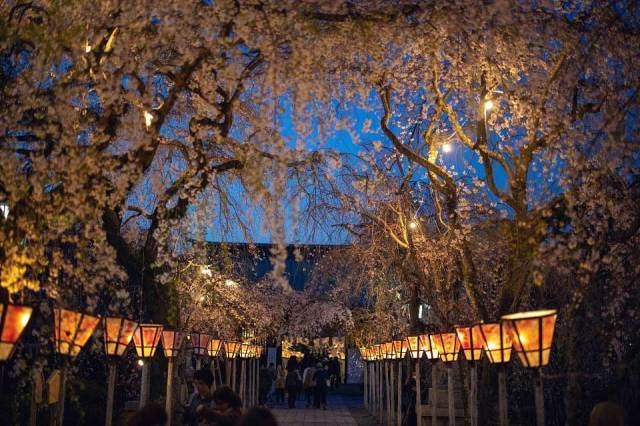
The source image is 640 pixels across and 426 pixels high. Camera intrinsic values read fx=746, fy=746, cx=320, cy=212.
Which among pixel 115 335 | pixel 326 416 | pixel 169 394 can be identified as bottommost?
pixel 326 416

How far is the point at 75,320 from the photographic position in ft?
23.4

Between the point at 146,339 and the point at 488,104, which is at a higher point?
the point at 488,104

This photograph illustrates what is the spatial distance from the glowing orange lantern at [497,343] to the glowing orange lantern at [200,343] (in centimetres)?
979

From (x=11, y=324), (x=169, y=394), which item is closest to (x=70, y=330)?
(x=11, y=324)

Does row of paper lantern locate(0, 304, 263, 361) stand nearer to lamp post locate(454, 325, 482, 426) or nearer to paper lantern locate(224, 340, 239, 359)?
lamp post locate(454, 325, 482, 426)

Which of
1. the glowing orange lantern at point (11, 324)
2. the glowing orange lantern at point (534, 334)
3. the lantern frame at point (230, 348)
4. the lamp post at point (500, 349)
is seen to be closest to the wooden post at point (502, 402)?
the lamp post at point (500, 349)

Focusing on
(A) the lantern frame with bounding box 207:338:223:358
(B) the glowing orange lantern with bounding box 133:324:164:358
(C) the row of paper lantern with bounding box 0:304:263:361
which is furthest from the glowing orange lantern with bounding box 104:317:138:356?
(A) the lantern frame with bounding box 207:338:223:358

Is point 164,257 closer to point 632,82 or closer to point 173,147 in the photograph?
point 173,147

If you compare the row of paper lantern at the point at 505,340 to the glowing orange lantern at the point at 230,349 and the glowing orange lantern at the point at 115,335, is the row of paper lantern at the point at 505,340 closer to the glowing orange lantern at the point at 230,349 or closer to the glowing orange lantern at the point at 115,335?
the glowing orange lantern at the point at 115,335

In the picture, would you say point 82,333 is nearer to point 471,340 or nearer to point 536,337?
point 536,337

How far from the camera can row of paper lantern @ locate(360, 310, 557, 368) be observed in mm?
6359

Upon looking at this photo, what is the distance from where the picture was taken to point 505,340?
7992 mm

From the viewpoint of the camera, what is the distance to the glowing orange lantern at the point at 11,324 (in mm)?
5223

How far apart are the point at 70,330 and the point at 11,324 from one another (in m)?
1.91
